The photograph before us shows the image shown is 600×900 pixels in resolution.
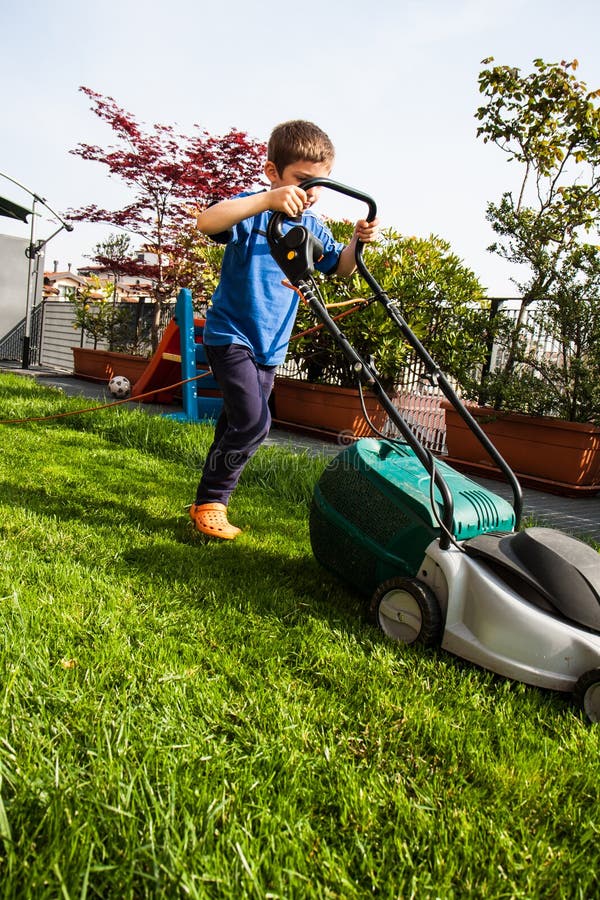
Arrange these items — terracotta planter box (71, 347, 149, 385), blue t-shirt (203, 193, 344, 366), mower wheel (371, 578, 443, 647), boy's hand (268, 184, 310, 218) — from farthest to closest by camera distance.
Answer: terracotta planter box (71, 347, 149, 385) < blue t-shirt (203, 193, 344, 366) < boy's hand (268, 184, 310, 218) < mower wheel (371, 578, 443, 647)

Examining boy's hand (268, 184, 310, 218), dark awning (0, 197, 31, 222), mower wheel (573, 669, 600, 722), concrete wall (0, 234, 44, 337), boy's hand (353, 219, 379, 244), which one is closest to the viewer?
mower wheel (573, 669, 600, 722)

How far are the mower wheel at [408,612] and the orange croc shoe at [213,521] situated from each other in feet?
3.05

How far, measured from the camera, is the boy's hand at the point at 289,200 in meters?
2.18

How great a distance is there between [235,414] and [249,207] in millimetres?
852

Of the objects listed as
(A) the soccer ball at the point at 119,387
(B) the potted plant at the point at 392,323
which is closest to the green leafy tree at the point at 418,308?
(B) the potted plant at the point at 392,323

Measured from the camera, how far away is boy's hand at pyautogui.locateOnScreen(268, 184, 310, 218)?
2184 millimetres

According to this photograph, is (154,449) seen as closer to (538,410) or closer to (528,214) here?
(538,410)

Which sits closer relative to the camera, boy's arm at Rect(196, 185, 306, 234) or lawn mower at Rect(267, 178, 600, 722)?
lawn mower at Rect(267, 178, 600, 722)

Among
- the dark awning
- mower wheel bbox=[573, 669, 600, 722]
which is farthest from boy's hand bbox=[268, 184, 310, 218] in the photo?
the dark awning

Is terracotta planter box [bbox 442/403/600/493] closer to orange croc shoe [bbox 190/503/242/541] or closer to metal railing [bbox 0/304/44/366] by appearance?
orange croc shoe [bbox 190/503/242/541]

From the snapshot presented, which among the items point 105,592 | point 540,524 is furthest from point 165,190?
point 105,592

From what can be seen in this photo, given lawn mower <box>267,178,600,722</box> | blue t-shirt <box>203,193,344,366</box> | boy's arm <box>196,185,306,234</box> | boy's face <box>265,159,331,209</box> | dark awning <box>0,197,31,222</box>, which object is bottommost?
lawn mower <box>267,178,600,722</box>

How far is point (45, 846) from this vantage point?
1.10 metres

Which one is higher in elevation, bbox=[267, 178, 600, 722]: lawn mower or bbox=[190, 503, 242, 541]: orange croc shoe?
bbox=[267, 178, 600, 722]: lawn mower
